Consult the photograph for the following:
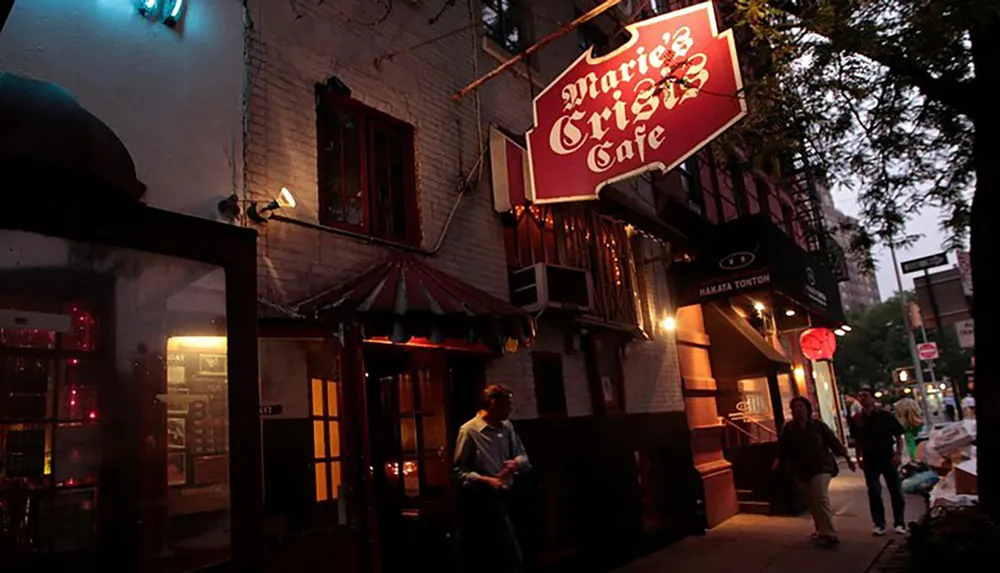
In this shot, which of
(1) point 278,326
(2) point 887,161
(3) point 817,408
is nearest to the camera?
(1) point 278,326

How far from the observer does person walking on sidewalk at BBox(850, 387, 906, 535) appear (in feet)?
27.8

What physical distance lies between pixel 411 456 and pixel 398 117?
11.2 feet

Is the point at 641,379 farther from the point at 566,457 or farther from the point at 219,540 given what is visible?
the point at 219,540

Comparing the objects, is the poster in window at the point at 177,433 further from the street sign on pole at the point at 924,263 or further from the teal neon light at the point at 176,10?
the street sign on pole at the point at 924,263


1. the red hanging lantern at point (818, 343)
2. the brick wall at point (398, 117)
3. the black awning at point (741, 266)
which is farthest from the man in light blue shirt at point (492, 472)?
the red hanging lantern at point (818, 343)

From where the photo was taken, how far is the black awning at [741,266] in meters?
10.3

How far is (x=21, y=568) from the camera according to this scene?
3.10 metres

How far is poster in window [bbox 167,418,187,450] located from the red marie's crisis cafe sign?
12.6 feet

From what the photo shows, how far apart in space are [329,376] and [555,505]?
11.4 ft

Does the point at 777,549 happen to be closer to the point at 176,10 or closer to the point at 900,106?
the point at 900,106

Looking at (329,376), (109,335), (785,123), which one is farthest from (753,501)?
(109,335)

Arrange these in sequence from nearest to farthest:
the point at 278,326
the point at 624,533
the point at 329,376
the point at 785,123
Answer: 1. the point at 278,326
2. the point at 329,376
3. the point at 785,123
4. the point at 624,533

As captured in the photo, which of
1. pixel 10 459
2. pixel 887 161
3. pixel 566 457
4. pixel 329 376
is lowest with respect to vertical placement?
pixel 566 457

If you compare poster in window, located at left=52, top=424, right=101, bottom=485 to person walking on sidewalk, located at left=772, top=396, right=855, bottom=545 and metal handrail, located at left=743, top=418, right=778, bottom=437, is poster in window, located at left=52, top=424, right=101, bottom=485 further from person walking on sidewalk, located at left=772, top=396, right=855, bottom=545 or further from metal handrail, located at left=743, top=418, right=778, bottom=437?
metal handrail, located at left=743, top=418, right=778, bottom=437
